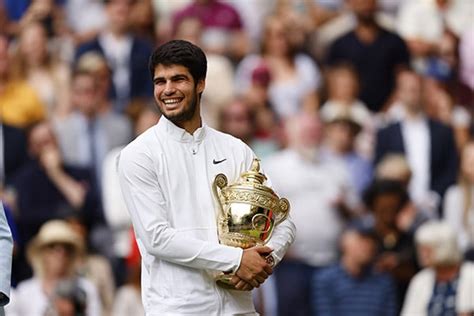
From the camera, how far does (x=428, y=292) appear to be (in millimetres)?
11578

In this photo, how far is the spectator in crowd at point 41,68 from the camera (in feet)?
44.1

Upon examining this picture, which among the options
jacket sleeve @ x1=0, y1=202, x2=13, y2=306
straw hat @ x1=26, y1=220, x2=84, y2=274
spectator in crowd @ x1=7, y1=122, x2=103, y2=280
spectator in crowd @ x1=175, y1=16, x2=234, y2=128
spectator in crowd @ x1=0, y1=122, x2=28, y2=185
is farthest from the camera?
spectator in crowd @ x1=175, y1=16, x2=234, y2=128

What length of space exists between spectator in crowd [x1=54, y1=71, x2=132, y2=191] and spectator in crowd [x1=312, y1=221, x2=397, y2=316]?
2342mm

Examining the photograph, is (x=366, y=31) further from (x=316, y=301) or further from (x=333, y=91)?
(x=316, y=301)

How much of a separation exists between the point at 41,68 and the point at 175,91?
7492 mm

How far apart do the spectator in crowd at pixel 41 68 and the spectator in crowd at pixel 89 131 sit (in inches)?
8.1

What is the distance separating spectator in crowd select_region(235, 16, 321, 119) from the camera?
13.7 m

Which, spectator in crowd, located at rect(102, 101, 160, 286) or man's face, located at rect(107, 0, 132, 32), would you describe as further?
man's face, located at rect(107, 0, 132, 32)

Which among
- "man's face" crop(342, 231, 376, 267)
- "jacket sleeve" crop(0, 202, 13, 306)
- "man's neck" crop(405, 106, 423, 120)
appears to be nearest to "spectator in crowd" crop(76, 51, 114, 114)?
"man's face" crop(342, 231, 376, 267)

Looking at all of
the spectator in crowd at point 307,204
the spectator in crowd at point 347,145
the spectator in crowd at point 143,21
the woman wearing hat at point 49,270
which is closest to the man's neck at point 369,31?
the spectator in crowd at point 347,145

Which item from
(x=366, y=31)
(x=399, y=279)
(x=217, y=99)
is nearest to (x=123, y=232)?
(x=217, y=99)

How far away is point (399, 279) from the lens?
12.2 m

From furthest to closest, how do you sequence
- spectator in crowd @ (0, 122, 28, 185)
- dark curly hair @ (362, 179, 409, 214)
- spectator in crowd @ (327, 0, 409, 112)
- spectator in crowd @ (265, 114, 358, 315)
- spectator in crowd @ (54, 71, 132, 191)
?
spectator in crowd @ (327, 0, 409, 112)
spectator in crowd @ (54, 71, 132, 191)
spectator in crowd @ (0, 122, 28, 185)
dark curly hair @ (362, 179, 409, 214)
spectator in crowd @ (265, 114, 358, 315)

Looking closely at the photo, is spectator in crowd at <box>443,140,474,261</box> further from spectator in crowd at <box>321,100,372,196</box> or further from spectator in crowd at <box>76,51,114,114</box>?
spectator in crowd at <box>76,51,114,114</box>
